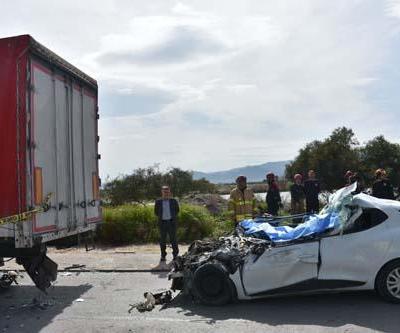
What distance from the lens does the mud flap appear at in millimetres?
8352

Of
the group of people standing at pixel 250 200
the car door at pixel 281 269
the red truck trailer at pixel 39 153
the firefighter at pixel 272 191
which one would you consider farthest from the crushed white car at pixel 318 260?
the firefighter at pixel 272 191

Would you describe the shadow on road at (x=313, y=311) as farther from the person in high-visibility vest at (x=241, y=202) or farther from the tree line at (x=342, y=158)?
Answer: the tree line at (x=342, y=158)

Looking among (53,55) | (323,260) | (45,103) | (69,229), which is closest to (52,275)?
(69,229)

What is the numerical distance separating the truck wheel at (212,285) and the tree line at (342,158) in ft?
75.2

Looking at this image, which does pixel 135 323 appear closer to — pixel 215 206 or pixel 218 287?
pixel 218 287

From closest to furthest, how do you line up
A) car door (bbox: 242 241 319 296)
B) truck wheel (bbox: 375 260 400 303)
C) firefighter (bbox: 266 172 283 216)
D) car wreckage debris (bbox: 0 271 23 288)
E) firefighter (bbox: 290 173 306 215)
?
truck wheel (bbox: 375 260 400 303) < car door (bbox: 242 241 319 296) < car wreckage debris (bbox: 0 271 23 288) < firefighter (bbox: 266 172 283 216) < firefighter (bbox: 290 173 306 215)

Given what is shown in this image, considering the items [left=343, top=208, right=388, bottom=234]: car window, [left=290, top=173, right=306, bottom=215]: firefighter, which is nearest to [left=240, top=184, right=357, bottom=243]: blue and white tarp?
[left=343, top=208, right=388, bottom=234]: car window

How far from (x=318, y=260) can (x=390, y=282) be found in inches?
38.1

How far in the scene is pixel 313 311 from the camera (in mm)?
7309

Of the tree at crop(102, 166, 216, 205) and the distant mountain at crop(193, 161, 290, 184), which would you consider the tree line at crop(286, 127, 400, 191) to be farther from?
the tree at crop(102, 166, 216, 205)

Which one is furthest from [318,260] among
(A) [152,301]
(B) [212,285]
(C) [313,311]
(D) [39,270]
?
(D) [39,270]

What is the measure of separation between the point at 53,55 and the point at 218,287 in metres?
4.17

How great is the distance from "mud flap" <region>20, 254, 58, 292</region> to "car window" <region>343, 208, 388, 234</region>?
4352mm

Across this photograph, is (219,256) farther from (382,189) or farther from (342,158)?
(342,158)
